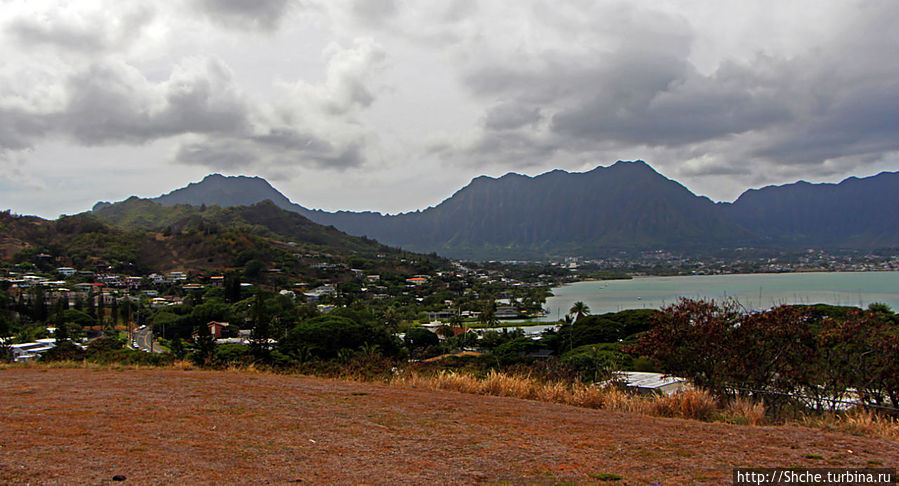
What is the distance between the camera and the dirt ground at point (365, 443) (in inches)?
177

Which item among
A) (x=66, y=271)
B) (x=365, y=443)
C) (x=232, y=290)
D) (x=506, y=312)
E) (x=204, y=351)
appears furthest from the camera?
(x=66, y=271)

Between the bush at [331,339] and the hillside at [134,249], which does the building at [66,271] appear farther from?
the bush at [331,339]

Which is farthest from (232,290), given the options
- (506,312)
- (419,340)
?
(506,312)

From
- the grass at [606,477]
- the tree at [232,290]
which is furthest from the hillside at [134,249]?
the grass at [606,477]

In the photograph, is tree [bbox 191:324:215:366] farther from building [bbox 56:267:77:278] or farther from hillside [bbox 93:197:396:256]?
hillside [bbox 93:197:396:256]

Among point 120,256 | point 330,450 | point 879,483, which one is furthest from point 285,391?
point 120,256

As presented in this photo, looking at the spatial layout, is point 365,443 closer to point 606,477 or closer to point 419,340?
point 606,477

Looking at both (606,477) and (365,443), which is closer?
(606,477)

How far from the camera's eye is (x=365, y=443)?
558 centimetres

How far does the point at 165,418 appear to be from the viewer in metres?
6.55

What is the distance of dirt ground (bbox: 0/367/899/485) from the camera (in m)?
4.49

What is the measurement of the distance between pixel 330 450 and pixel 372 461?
58 centimetres

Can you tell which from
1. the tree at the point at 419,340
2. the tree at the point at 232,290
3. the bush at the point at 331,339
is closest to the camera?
the bush at the point at 331,339

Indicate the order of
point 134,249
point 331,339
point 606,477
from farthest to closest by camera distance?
point 134,249, point 331,339, point 606,477
